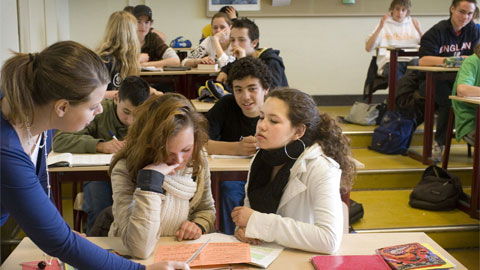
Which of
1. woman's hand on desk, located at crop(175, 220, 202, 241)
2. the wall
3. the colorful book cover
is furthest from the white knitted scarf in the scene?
the wall

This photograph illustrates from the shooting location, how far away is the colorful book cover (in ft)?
4.93

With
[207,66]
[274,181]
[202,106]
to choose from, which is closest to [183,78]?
[207,66]

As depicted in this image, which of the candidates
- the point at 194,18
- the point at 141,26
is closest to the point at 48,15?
the point at 141,26

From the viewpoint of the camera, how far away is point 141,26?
5.20m

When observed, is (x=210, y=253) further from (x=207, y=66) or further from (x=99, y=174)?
(x=207, y=66)

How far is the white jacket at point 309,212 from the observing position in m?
1.61

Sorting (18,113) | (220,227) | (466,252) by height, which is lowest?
(466,252)

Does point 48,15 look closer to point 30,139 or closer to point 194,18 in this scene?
point 194,18

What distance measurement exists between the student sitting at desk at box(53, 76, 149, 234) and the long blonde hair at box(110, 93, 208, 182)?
2.91ft

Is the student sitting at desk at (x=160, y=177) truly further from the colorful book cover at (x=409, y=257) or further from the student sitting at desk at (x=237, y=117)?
the student sitting at desk at (x=237, y=117)

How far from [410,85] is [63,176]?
368cm

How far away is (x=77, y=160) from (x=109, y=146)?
0.70ft

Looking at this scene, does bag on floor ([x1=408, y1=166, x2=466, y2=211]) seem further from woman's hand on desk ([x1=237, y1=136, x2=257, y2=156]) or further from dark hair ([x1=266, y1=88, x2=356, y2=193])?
dark hair ([x1=266, y1=88, x2=356, y2=193])

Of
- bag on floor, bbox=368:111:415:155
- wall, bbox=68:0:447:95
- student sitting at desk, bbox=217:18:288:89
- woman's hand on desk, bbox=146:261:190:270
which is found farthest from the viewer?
wall, bbox=68:0:447:95
